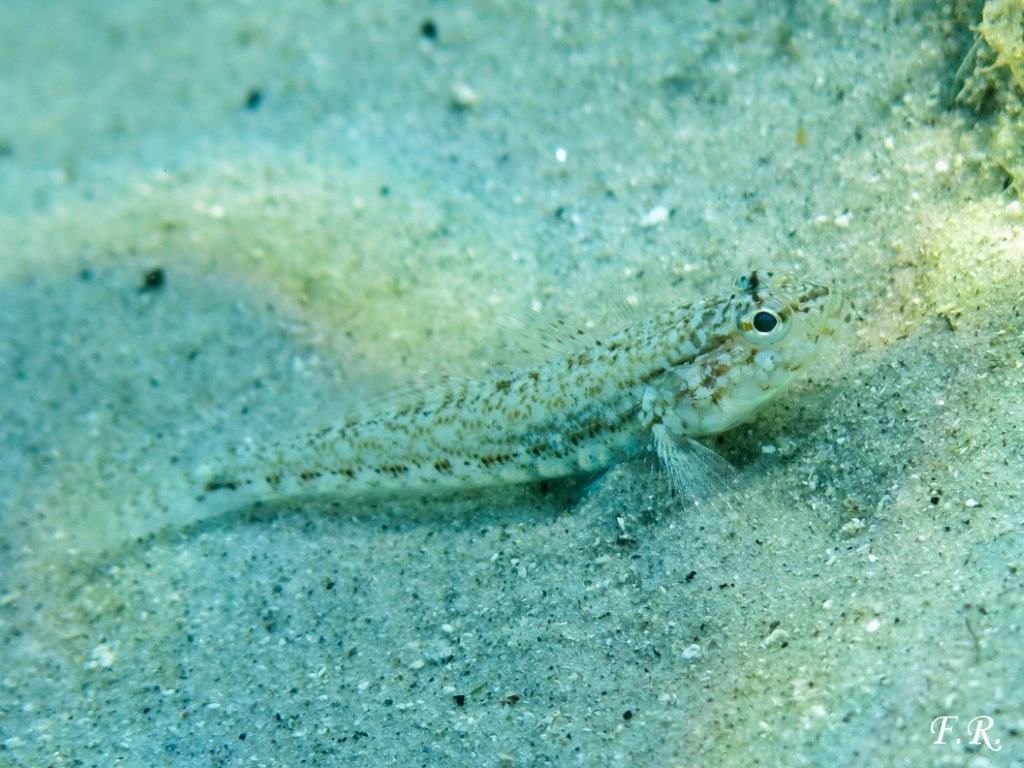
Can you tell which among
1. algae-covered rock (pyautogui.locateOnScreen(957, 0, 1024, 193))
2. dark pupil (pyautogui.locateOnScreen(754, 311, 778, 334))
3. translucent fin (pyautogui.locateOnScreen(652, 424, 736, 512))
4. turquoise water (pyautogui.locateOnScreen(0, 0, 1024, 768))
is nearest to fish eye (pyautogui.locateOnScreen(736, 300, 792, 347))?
dark pupil (pyautogui.locateOnScreen(754, 311, 778, 334))

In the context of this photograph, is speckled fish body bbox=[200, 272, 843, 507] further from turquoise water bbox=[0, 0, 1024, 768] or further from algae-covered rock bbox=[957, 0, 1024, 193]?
algae-covered rock bbox=[957, 0, 1024, 193]

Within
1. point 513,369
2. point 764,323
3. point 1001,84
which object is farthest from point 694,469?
point 1001,84

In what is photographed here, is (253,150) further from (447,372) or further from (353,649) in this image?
(353,649)

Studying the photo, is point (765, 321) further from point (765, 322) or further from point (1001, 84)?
point (1001, 84)

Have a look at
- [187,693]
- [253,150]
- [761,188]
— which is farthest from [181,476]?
[761,188]

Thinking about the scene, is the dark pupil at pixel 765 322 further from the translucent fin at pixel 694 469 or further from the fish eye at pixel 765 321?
the translucent fin at pixel 694 469

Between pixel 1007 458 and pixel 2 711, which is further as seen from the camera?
pixel 2 711
